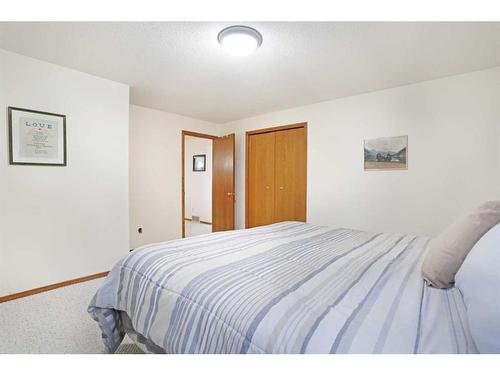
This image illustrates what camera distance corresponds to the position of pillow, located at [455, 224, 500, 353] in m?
0.60

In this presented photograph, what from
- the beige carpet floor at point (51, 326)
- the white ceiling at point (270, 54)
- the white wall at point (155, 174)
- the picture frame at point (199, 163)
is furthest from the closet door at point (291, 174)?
the beige carpet floor at point (51, 326)

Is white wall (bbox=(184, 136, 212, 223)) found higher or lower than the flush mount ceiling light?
lower

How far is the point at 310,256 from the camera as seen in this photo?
137 centimetres

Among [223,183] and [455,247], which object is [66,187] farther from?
[455,247]

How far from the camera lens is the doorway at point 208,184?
14.9 feet

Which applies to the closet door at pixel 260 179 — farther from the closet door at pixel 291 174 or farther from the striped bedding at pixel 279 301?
the striped bedding at pixel 279 301

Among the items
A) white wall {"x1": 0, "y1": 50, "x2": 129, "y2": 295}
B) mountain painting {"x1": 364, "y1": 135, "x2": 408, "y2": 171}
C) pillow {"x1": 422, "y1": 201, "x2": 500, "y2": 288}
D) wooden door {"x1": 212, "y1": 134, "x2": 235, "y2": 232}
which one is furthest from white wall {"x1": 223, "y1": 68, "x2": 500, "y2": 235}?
white wall {"x1": 0, "y1": 50, "x2": 129, "y2": 295}

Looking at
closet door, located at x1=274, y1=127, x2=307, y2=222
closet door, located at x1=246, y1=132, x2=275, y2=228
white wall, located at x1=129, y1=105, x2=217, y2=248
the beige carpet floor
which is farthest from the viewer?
closet door, located at x1=246, y1=132, x2=275, y2=228

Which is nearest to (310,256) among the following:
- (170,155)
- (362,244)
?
(362,244)

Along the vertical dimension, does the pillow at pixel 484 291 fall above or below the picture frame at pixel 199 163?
below

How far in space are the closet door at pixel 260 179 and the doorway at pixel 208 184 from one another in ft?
1.14

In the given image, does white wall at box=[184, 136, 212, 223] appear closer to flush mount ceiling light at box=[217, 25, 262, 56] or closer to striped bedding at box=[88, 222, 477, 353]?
flush mount ceiling light at box=[217, 25, 262, 56]

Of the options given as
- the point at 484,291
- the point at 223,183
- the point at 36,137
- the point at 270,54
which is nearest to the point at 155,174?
the point at 223,183

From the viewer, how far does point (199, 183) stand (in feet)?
20.9
